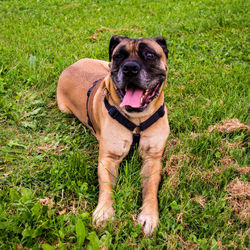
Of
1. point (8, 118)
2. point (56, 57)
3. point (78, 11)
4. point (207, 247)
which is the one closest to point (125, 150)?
point (207, 247)

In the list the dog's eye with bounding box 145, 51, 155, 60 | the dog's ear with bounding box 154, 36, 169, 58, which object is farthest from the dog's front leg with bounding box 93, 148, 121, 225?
the dog's ear with bounding box 154, 36, 169, 58

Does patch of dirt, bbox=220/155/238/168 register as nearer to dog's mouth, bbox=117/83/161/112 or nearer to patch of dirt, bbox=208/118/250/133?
patch of dirt, bbox=208/118/250/133

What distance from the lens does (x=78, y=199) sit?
7.36 ft

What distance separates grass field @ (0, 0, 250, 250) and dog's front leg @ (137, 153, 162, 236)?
7 centimetres

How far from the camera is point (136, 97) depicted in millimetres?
2480

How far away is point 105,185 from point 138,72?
112 centimetres

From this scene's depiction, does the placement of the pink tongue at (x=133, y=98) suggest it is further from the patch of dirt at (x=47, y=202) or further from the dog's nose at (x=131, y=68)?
the patch of dirt at (x=47, y=202)

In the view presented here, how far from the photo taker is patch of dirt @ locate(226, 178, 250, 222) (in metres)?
1.92

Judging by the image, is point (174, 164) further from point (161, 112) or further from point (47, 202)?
point (47, 202)

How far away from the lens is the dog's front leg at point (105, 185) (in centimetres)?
200

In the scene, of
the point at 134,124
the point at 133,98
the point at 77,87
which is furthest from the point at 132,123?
the point at 77,87

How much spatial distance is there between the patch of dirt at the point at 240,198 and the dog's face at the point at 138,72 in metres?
1.09

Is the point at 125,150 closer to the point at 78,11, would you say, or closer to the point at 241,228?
the point at 241,228

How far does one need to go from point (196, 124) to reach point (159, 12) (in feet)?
16.8
